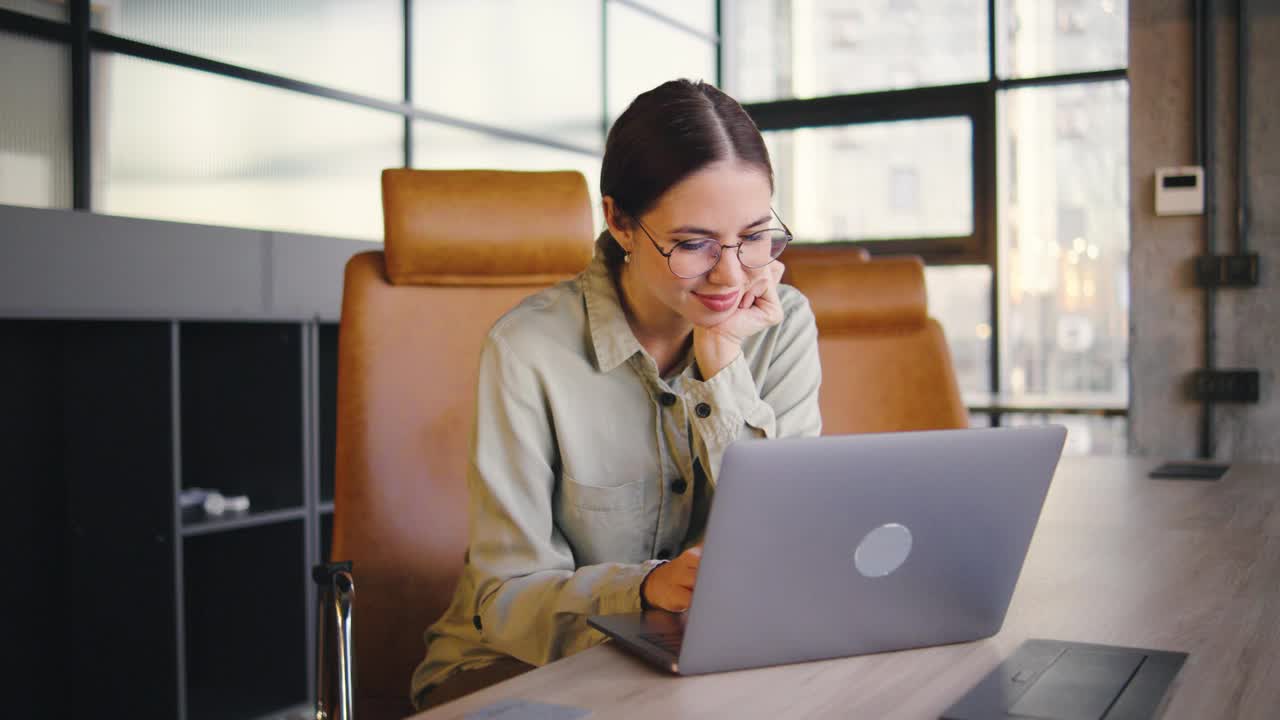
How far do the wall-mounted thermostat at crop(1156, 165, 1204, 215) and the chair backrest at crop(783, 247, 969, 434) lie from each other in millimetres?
1865

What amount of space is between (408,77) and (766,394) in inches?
100

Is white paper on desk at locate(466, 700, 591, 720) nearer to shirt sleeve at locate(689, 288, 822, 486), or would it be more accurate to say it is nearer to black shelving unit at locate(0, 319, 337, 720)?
shirt sleeve at locate(689, 288, 822, 486)

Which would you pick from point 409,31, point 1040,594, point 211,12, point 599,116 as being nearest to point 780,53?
point 599,116

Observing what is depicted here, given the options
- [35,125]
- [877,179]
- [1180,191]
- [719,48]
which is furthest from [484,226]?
[719,48]

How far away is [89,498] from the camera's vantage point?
7.95 ft

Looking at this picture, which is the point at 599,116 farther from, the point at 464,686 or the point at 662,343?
the point at 464,686

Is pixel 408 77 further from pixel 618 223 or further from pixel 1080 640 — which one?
pixel 1080 640

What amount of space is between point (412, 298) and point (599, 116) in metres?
3.05

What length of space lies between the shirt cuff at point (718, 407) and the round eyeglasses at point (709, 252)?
0.40 ft

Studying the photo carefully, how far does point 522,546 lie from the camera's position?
1.13 meters

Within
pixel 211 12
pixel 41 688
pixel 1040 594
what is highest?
pixel 211 12

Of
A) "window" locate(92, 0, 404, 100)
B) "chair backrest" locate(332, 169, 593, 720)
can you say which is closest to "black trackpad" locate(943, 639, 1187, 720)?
"chair backrest" locate(332, 169, 593, 720)

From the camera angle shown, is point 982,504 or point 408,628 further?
point 408,628

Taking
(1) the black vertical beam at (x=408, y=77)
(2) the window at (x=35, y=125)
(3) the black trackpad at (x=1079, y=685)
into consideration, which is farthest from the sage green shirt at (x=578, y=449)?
(1) the black vertical beam at (x=408, y=77)
